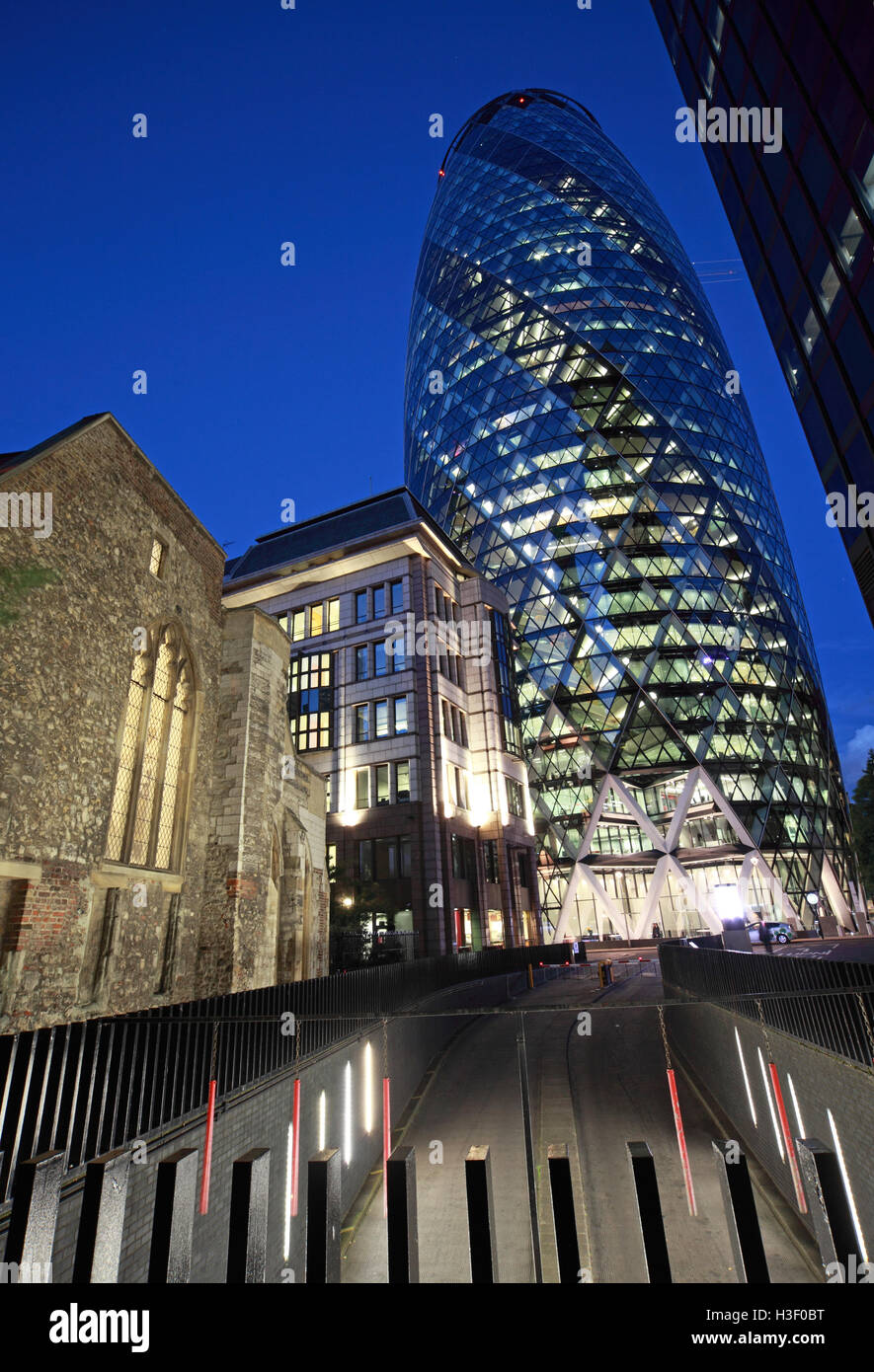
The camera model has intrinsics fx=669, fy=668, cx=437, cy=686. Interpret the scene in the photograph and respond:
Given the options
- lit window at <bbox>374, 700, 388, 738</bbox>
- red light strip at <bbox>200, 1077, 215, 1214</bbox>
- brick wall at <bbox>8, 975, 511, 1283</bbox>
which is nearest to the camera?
brick wall at <bbox>8, 975, 511, 1283</bbox>

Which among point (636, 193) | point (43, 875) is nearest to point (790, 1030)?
point (43, 875)

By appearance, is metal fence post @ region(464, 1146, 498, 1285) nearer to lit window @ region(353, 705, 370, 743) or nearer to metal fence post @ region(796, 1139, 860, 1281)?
metal fence post @ region(796, 1139, 860, 1281)

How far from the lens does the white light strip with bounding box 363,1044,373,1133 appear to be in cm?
1163

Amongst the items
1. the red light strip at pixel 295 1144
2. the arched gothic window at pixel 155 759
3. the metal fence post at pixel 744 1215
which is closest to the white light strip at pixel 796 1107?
the red light strip at pixel 295 1144

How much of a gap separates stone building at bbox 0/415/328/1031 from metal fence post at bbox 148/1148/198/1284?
8.79 metres

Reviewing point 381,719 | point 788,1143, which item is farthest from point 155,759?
point 381,719

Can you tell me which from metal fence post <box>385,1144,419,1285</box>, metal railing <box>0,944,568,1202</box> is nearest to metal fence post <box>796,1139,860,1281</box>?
metal fence post <box>385,1144,419,1285</box>

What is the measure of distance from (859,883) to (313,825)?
5787 centimetres

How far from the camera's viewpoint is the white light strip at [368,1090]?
1163cm

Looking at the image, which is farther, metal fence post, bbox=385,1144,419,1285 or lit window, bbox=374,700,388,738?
lit window, bbox=374,700,388,738

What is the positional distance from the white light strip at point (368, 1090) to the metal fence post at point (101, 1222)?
10.4m

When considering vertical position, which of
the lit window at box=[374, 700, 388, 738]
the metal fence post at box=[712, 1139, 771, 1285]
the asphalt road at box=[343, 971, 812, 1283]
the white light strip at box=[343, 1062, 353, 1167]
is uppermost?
the lit window at box=[374, 700, 388, 738]

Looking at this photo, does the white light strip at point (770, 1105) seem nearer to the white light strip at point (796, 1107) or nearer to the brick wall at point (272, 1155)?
the white light strip at point (796, 1107)

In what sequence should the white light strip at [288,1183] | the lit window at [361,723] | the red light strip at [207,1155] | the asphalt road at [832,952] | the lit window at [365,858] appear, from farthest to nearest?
1. the lit window at [361,723]
2. the lit window at [365,858]
3. the asphalt road at [832,952]
4. the white light strip at [288,1183]
5. the red light strip at [207,1155]
